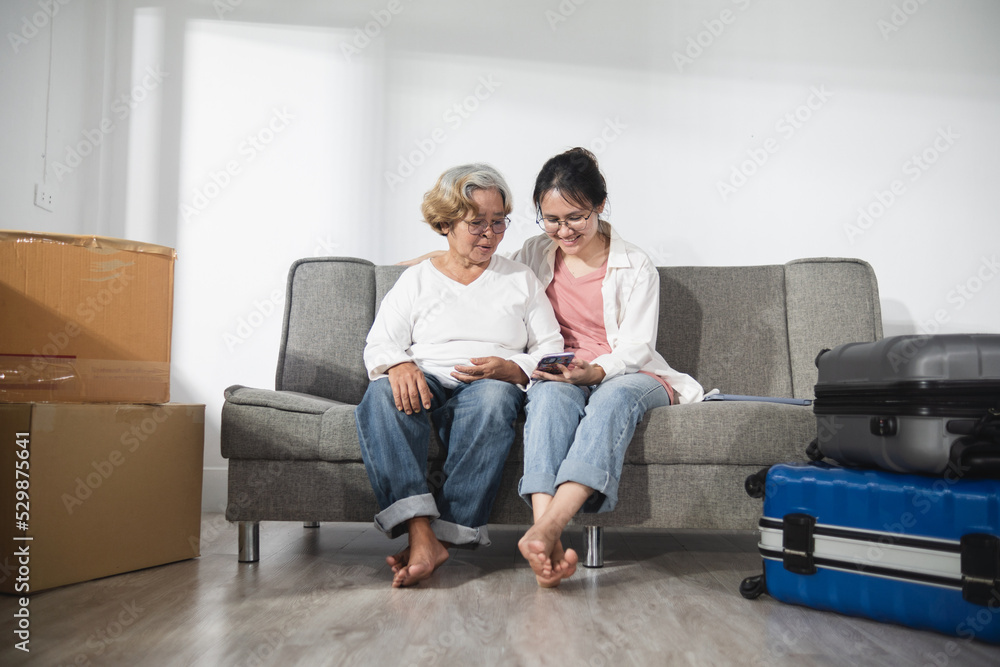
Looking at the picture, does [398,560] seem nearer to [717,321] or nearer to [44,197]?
[717,321]

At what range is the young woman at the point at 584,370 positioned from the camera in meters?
1.47

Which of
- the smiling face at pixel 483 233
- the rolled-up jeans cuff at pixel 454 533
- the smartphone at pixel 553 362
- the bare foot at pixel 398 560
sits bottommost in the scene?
the bare foot at pixel 398 560

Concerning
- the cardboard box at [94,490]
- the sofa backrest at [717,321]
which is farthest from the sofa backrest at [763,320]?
the cardboard box at [94,490]

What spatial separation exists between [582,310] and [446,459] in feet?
1.89

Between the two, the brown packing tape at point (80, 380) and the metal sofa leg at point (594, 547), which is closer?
the brown packing tape at point (80, 380)

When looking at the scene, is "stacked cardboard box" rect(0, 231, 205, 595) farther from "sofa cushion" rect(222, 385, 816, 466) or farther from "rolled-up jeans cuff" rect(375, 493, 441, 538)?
"rolled-up jeans cuff" rect(375, 493, 441, 538)

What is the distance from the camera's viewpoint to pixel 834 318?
2117mm

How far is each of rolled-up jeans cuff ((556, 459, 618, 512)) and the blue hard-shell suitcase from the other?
0.99 feet

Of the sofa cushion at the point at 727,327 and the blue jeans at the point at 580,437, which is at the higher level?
the sofa cushion at the point at 727,327

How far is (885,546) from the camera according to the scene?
123 cm

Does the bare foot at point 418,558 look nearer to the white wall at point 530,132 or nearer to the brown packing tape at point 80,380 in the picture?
the brown packing tape at point 80,380

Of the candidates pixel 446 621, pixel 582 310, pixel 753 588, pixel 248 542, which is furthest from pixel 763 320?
pixel 248 542

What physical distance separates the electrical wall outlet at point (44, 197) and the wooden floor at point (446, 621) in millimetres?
1386

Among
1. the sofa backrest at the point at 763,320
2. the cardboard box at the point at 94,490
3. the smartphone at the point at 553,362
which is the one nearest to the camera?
the cardboard box at the point at 94,490
